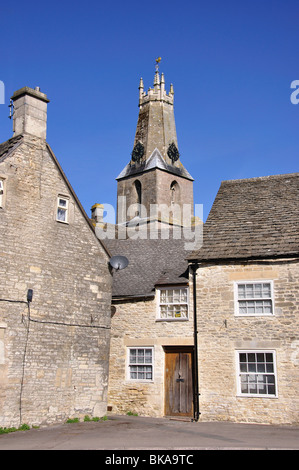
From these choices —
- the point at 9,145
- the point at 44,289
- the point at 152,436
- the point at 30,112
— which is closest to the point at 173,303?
the point at 44,289

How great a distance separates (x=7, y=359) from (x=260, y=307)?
823 cm

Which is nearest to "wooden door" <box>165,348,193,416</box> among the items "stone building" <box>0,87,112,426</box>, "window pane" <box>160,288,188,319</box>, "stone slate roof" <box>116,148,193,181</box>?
"window pane" <box>160,288,188,319</box>

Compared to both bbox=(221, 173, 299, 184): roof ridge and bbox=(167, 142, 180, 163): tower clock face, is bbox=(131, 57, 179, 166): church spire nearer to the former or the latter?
bbox=(167, 142, 180, 163): tower clock face

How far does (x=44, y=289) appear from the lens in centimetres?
1675

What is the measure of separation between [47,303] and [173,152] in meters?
44.5

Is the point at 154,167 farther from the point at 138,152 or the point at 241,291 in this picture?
the point at 241,291

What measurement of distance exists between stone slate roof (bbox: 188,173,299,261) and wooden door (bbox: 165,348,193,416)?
362cm

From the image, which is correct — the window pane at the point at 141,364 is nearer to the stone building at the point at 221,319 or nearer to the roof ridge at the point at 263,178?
the stone building at the point at 221,319

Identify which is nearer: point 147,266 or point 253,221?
point 253,221

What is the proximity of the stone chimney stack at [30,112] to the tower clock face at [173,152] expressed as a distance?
136 feet

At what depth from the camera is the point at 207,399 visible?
17266 millimetres

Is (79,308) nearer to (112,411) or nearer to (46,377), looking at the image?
(46,377)

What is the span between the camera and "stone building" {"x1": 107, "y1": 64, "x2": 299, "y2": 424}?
16734mm

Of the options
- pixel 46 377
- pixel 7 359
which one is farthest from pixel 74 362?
pixel 7 359
